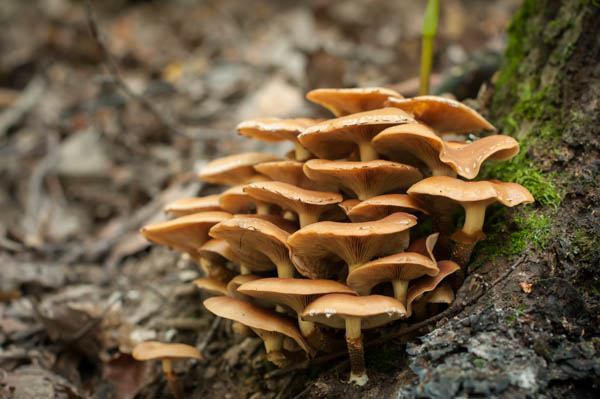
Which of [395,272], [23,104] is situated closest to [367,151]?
[395,272]

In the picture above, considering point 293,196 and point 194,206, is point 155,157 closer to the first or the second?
point 194,206

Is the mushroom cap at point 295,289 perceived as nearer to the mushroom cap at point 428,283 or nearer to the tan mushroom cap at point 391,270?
the tan mushroom cap at point 391,270

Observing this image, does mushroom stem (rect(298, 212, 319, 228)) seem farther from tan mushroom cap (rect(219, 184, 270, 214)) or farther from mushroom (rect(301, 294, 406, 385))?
mushroom (rect(301, 294, 406, 385))

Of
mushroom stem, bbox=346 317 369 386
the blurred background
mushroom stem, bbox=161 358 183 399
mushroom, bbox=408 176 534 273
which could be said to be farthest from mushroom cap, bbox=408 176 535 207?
the blurred background

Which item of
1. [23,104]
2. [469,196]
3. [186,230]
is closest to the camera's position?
[469,196]

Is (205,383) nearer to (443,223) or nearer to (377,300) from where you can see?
(377,300)

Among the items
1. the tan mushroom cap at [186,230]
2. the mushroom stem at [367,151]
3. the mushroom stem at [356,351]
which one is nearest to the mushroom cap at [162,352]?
the tan mushroom cap at [186,230]
